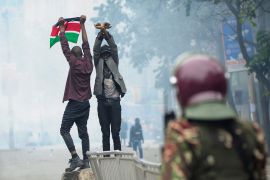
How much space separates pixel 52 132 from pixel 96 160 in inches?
3388

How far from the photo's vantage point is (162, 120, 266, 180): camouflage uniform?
2854 millimetres

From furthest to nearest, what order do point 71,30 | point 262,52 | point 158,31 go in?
1. point 158,31
2. point 262,52
3. point 71,30

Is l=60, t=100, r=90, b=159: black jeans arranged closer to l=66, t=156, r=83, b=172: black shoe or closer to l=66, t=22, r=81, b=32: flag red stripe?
l=66, t=156, r=83, b=172: black shoe

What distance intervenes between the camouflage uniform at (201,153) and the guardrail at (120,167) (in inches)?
85.6

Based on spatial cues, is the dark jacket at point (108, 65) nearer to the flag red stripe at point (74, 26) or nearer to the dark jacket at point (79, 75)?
the dark jacket at point (79, 75)

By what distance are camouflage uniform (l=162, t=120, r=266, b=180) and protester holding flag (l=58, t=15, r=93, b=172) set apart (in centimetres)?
587

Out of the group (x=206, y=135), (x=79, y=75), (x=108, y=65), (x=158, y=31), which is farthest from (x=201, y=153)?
(x=158, y=31)

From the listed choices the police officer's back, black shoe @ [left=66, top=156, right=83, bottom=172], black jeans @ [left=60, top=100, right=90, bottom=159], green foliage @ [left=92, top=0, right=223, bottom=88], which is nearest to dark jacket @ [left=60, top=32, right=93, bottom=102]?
black jeans @ [left=60, top=100, right=90, bottom=159]

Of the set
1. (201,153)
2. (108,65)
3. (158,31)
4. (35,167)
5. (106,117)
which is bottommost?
(35,167)

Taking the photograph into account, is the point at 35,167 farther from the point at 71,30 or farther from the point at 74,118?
the point at 74,118

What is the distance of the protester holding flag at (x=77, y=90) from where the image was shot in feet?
28.9

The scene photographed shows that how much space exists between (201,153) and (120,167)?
446 centimetres

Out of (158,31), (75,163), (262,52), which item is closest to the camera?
(75,163)

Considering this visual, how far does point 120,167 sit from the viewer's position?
7.27m
